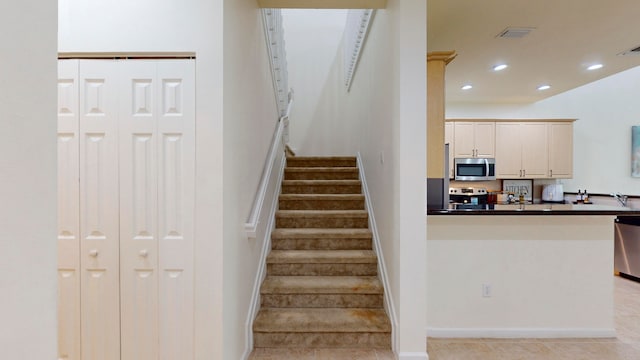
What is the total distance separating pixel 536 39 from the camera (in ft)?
11.4

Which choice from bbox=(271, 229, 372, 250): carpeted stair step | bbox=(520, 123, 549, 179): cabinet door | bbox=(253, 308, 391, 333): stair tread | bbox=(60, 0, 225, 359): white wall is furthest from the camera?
bbox=(520, 123, 549, 179): cabinet door

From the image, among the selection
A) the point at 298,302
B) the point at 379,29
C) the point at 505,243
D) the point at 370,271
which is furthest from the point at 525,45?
the point at 298,302

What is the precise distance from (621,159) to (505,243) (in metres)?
5.15

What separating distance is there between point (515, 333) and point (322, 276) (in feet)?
5.85

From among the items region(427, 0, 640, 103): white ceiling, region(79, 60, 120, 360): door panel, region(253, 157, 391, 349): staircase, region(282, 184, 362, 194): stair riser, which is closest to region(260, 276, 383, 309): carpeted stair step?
region(253, 157, 391, 349): staircase

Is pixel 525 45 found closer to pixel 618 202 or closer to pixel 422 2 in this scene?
pixel 422 2

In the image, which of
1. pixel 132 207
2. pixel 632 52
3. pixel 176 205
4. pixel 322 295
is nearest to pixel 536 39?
pixel 632 52

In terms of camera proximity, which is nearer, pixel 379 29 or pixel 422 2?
pixel 422 2

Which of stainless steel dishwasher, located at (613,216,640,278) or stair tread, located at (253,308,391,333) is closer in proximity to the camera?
stair tread, located at (253,308,391,333)

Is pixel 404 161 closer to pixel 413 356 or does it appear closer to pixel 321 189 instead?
pixel 413 356

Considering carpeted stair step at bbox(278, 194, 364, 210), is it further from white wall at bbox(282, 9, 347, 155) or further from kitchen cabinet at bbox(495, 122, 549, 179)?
kitchen cabinet at bbox(495, 122, 549, 179)

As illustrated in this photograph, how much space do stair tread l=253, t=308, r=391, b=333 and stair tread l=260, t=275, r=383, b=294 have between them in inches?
6.2

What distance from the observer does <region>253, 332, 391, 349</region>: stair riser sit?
2568 mm

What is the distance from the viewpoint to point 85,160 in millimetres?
2021
